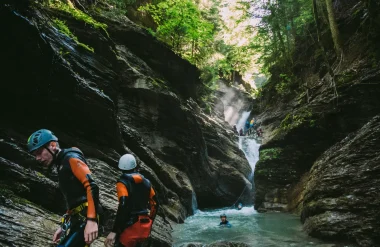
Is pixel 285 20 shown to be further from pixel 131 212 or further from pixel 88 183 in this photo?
pixel 88 183

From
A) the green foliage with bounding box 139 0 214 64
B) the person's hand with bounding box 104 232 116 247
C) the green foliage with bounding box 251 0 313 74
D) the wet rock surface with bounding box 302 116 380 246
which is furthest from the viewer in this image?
the green foliage with bounding box 251 0 313 74

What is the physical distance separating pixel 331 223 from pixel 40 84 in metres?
10.3

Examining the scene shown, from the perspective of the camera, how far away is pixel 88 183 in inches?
129

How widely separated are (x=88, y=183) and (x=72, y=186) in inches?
11.8

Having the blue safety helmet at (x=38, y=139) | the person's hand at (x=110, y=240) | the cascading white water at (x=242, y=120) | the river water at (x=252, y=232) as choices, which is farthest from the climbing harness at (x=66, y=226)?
the cascading white water at (x=242, y=120)

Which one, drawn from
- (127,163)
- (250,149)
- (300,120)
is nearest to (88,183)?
(127,163)

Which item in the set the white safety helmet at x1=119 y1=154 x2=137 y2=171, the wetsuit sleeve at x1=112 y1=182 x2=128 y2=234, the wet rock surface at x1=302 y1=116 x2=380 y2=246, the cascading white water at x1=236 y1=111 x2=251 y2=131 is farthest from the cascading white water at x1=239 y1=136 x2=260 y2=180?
the wetsuit sleeve at x1=112 y1=182 x2=128 y2=234

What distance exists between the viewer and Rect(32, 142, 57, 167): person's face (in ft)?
11.3

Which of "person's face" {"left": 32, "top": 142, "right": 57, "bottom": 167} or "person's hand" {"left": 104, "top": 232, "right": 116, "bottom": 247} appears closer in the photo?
"person's face" {"left": 32, "top": 142, "right": 57, "bottom": 167}

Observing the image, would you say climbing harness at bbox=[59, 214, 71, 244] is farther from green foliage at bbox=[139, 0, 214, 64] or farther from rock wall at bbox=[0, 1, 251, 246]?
green foliage at bbox=[139, 0, 214, 64]

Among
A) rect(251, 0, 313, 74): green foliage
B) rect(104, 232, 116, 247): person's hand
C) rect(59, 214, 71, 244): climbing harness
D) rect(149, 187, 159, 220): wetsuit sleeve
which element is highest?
rect(251, 0, 313, 74): green foliage

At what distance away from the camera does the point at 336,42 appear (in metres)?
16.6

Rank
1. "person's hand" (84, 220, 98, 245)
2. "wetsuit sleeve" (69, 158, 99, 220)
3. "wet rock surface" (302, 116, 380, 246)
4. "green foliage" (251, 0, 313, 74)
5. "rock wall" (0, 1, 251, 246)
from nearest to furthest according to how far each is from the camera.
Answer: "person's hand" (84, 220, 98, 245)
"wetsuit sleeve" (69, 158, 99, 220)
"rock wall" (0, 1, 251, 246)
"wet rock surface" (302, 116, 380, 246)
"green foliage" (251, 0, 313, 74)

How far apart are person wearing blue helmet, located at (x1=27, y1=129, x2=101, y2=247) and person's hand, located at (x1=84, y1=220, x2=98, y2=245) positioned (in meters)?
0.04
